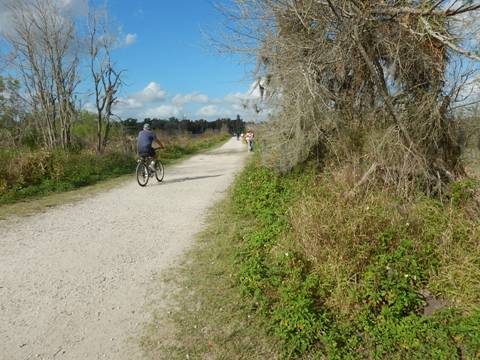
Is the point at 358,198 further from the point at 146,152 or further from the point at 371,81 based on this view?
the point at 146,152

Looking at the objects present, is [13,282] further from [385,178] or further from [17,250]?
[385,178]

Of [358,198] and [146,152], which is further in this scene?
[146,152]

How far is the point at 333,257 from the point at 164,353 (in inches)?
77.2

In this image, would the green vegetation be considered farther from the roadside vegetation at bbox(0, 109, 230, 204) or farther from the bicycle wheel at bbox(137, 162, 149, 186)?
the bicycle wheel at bbox(137, 162, 149, 186)

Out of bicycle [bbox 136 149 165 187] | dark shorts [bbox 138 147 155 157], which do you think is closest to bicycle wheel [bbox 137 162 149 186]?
bicycle [bbox 136 149 165 187]

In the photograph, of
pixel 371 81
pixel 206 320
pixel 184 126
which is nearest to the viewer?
pixel 206 320

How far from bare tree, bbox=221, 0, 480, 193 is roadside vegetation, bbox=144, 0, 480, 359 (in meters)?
0.03

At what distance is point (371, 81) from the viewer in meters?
6.53

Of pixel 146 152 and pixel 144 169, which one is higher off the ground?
pixel 146 152

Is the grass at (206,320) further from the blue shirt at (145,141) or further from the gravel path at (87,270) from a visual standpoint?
the blue shirt at (145,141)

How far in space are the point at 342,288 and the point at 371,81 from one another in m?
4.70

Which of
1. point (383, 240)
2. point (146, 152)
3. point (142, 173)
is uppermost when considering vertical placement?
point (146, 152)

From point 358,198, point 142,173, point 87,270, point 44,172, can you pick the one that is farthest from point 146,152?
point 358,198

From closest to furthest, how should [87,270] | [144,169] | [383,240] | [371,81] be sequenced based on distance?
[383,240], [87,270], [371,81], [144,169]
